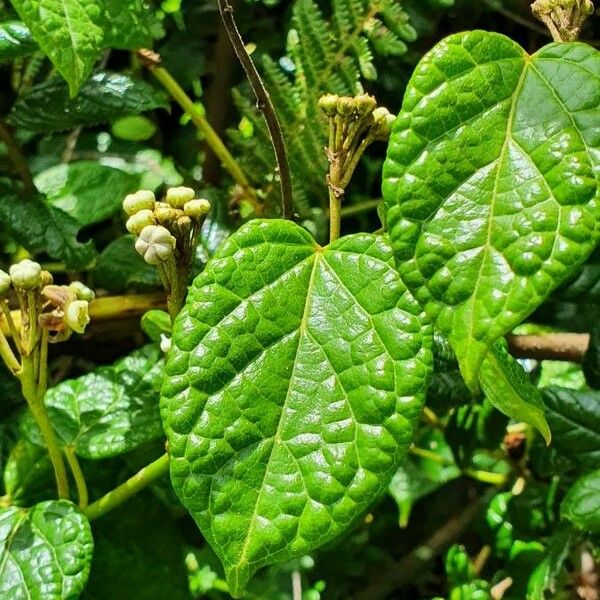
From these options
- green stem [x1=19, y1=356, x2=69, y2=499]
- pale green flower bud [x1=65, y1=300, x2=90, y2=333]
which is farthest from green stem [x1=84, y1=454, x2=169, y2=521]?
pale green flower bud [x1=65, y1=300, x2=90, y2=333]

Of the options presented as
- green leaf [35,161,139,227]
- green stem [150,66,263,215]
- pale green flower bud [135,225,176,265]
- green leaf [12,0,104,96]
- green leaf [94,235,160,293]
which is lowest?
green leaf [94,235,160,293]

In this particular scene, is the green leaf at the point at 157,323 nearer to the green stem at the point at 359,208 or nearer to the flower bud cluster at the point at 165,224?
the flower bud cluster at the point at 165,224

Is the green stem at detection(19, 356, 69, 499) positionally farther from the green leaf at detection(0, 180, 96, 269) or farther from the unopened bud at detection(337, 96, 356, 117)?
the unopened bud at detection(337, 96, 356, 117)

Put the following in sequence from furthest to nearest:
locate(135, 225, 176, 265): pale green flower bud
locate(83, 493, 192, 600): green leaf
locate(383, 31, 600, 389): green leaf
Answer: locate(83, 493, 192, 600): green leaf < locate(135, 225, 176, 265): pale green flower bud < locate(383, 31, 600, 389): green leaf

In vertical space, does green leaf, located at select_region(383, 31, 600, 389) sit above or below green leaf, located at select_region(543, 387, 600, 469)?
above

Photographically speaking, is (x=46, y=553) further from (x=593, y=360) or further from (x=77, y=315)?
(x=593, y=360)

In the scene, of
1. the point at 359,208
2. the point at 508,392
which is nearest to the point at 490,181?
the point at 508,392

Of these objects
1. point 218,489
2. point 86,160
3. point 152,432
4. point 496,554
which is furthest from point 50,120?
point 496,554
